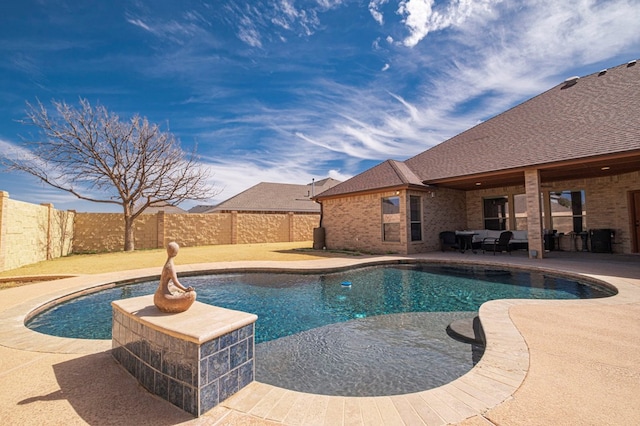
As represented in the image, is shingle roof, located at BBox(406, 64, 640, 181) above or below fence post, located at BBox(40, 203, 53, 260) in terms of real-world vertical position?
above

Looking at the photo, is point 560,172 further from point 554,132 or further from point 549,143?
point 554,132

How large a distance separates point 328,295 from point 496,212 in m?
11.8

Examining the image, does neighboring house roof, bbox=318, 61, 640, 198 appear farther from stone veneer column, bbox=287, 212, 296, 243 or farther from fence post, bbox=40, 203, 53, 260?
fence post, bbox=40, 203, 53, 260

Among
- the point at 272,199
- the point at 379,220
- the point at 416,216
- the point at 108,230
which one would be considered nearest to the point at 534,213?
the point at 416,216

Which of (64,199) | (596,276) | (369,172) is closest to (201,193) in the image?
(64,199)

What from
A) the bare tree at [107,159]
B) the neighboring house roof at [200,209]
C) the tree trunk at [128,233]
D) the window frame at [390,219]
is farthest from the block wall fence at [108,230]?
the neighboring house roof at [200,209]

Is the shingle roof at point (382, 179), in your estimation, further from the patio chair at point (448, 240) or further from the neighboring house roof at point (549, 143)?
the patio chair at point (448, 240)

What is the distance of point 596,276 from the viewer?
6.63 meters

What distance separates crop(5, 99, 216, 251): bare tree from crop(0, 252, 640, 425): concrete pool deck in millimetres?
14905

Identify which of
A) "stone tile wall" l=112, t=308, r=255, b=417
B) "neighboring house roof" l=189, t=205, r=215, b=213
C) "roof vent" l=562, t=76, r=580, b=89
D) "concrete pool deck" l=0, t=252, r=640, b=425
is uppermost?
"roof vent" l=562, t=76, r=580, b=89

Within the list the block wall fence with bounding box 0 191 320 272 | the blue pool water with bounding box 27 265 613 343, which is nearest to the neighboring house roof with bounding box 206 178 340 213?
the block wall fence with bounding box 0 191 320 272

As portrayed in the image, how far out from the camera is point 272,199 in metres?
27.2

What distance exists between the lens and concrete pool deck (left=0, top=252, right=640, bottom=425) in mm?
1979

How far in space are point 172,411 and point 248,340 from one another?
698mm
